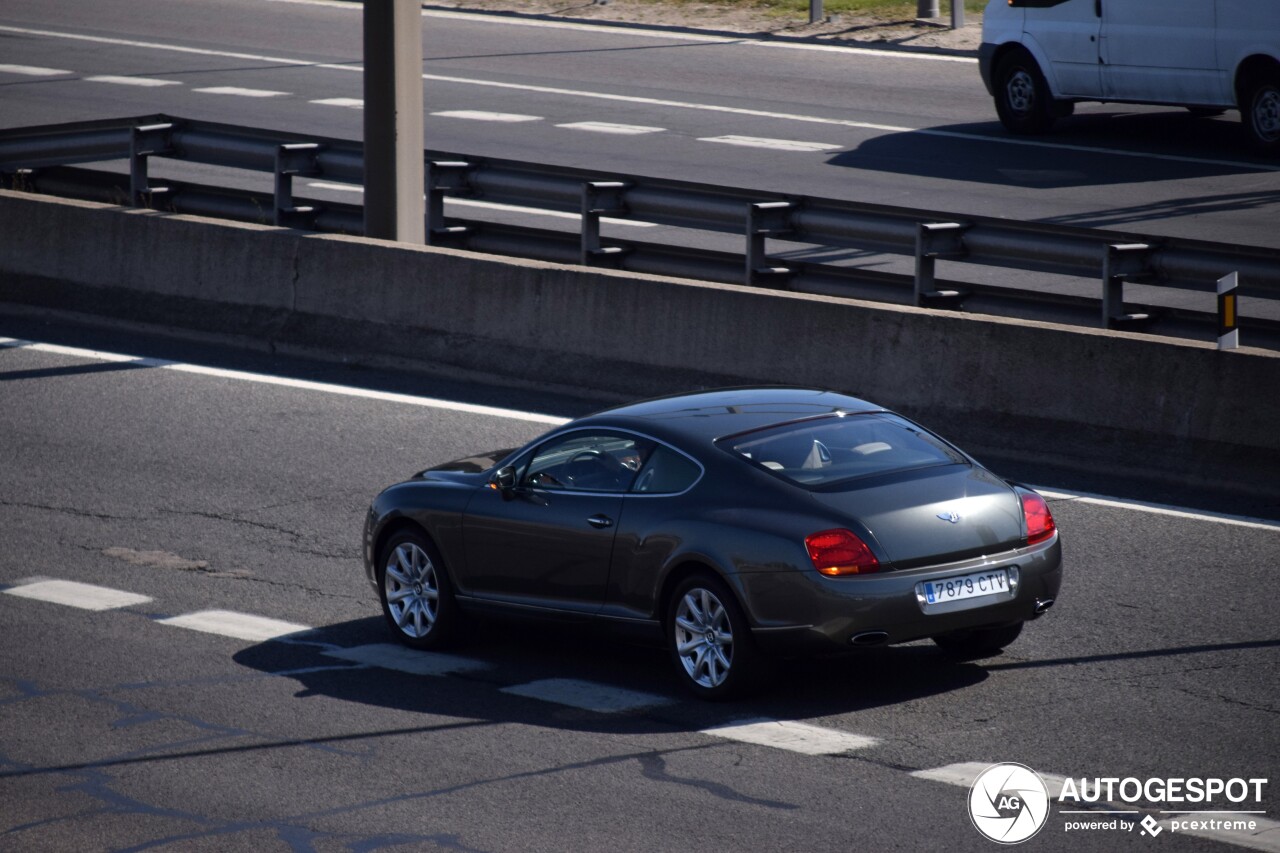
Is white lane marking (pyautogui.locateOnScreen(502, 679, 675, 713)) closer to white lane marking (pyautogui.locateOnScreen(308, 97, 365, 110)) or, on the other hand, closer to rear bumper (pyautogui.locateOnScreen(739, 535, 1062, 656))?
rear bumper (pyautogui.locateOnScreen(739, 535, 1062, 656))

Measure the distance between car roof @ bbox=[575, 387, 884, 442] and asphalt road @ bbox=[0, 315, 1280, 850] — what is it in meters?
1.17

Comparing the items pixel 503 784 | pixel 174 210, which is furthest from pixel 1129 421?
pixel 174 210

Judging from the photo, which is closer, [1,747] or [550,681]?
[1,747]

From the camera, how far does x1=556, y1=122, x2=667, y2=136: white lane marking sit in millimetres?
25547

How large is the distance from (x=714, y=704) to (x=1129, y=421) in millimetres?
4933

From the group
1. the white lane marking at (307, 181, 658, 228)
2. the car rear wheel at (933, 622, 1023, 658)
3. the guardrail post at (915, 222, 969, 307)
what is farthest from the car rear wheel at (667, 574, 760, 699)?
the white lane marking at (307, 181, 658, 228)

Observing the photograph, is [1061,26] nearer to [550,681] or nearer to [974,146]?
[974,146]

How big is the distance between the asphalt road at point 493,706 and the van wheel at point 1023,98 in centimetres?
1422

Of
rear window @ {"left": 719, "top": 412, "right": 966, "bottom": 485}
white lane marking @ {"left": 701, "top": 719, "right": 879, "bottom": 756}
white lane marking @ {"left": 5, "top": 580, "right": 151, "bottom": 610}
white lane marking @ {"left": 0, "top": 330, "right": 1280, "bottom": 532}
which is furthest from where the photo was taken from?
white lane marking @ {"left": 0, "top": 330, "right": 1280, "bottom": 532}

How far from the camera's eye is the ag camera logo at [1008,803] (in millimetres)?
6824

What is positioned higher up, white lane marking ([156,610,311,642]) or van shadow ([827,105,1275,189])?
van shadow ([827,105,1275,189])

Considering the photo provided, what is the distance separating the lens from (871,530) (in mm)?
8227

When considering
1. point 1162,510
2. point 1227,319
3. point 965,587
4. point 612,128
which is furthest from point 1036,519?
point 612,128

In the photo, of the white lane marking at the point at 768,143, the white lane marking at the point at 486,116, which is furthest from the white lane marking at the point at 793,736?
the white lane marking at the point at 486,116
